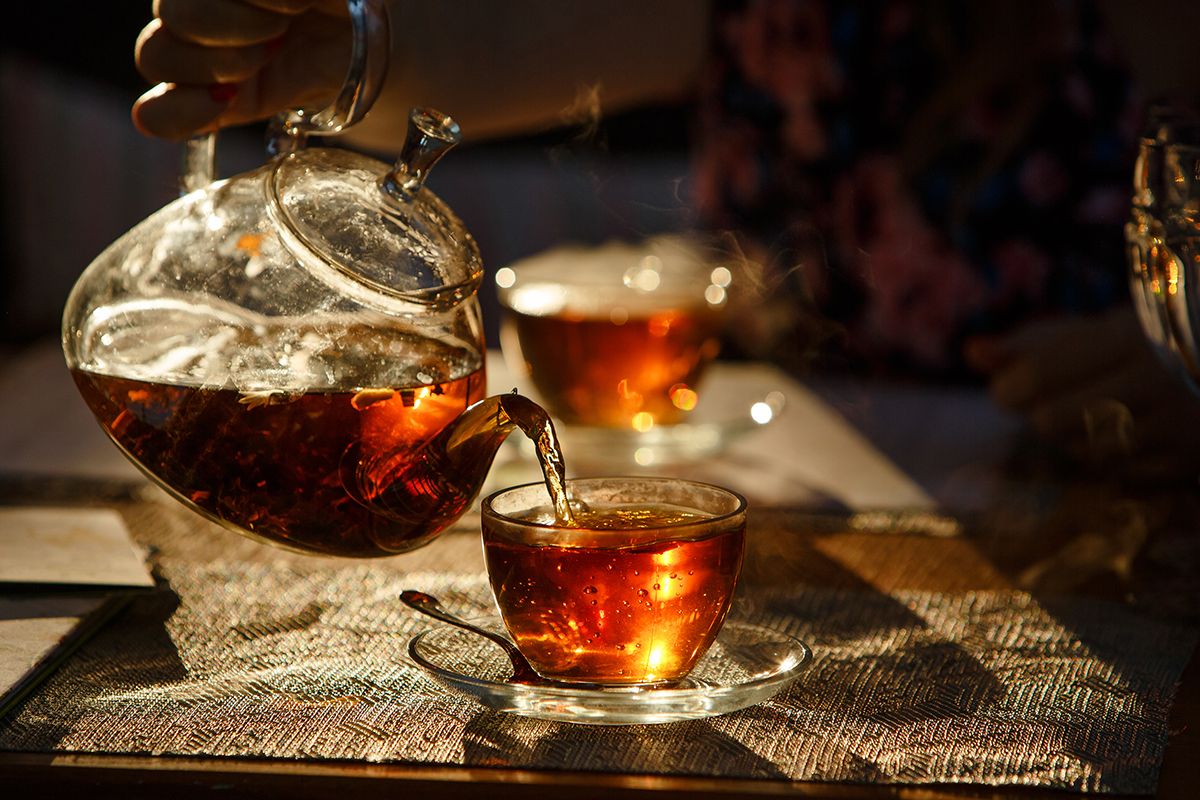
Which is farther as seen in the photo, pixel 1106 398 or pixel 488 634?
pixel 1106 398

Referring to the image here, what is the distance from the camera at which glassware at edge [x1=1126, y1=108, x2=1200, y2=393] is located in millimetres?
807

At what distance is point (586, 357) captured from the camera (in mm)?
1226

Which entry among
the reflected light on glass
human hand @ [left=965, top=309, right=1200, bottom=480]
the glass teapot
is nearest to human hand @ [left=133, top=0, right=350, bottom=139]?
the glass teapot

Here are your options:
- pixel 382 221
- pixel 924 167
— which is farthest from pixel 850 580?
pixel 924 167

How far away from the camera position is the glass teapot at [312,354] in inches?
26.8

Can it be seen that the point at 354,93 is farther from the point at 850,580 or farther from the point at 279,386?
the point at 850,580

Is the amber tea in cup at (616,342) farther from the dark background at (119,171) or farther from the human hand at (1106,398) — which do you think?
the dark background at (119,171)

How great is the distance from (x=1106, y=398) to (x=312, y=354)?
0.77 meters

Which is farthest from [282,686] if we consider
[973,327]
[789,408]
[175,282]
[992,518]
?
[973,327]

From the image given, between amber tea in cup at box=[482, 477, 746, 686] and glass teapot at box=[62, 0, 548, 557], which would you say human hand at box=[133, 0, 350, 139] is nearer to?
glass teapot at box=[62, 0, 548, 557]

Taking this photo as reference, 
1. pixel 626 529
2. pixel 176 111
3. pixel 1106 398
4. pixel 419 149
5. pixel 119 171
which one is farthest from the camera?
pixel 119 171

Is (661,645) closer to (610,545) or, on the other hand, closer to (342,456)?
(610,545)

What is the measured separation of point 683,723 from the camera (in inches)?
24.7

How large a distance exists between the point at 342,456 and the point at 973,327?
1381 mm
